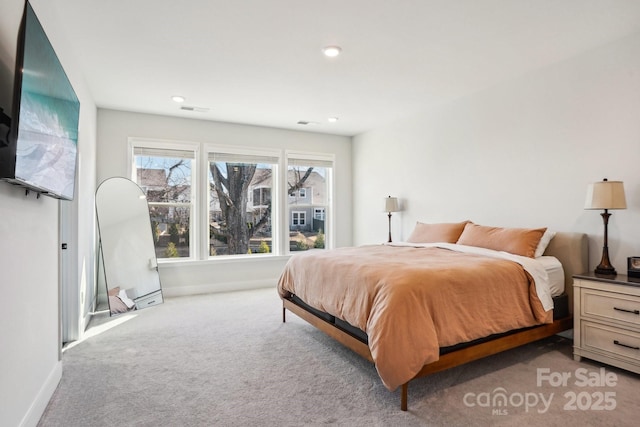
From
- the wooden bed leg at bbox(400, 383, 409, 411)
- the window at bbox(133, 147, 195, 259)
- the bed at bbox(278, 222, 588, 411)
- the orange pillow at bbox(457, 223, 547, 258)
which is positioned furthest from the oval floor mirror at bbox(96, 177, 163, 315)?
the orange pillow at bbox(457, 223, 547, 258)

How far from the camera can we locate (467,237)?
3629mm

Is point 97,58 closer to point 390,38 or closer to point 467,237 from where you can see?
point 390,38

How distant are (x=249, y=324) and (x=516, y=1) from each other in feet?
11.3

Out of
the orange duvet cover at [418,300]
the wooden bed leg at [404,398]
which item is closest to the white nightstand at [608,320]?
the orange duvet cover at [418,300]

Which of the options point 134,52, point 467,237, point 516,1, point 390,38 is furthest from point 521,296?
point 134,52

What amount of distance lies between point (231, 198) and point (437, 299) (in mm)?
3877

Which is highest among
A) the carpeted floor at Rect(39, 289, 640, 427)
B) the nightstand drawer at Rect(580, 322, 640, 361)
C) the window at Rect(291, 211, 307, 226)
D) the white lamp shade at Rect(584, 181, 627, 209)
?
the white lamp shade at Rect(584, 181, 627, 209)

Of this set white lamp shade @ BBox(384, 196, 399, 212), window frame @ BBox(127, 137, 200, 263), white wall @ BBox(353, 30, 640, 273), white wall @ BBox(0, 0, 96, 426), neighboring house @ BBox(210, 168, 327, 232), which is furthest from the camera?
neighboring house @ BBox(210, 168, 327, 232)

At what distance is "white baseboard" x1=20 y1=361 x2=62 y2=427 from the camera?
1793 mm

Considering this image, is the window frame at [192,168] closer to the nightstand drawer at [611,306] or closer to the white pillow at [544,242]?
the white pillow at [544,242]

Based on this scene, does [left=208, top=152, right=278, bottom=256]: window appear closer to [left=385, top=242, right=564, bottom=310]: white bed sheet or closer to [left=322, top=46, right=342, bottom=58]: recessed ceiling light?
[left=322, top=46, right=342, bottom=58]: recessed ceiling light

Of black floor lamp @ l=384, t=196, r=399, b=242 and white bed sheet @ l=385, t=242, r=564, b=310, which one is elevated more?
black floor lamp @ l=384, t=196, r=399, b=242

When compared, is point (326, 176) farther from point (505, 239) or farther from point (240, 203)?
point (505, 239)

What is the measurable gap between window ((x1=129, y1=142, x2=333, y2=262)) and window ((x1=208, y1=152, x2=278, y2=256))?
14 mm
